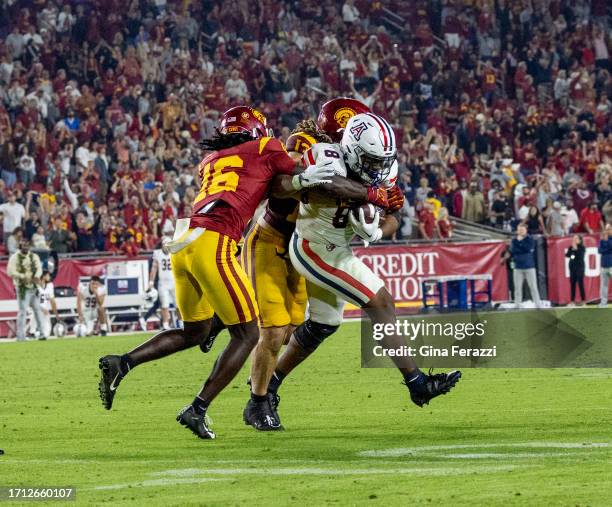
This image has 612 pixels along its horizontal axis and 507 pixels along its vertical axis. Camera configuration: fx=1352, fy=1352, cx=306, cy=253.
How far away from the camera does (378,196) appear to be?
873 centimetres

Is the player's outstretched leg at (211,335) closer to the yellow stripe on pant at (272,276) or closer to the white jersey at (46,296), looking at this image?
the yellow stripe on pant at (272,276)

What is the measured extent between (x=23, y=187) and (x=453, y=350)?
45.1 feet

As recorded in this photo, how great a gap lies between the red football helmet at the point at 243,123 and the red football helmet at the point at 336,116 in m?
0.92

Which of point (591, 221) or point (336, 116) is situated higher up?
point (591, 221)

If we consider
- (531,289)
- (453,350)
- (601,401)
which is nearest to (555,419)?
(601,401)

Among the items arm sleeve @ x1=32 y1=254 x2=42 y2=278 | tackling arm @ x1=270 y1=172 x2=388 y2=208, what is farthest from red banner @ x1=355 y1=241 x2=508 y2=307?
tackling arm @ x1=270 y1=172 x2=388 y2=208

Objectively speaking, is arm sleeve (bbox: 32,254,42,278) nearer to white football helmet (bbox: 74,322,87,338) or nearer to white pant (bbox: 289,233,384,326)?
white football helmet (bbox: 74,322,87,338)

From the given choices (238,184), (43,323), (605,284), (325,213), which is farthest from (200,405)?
(605,284)

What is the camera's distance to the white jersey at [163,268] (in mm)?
23500

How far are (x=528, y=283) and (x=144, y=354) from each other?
16.8m

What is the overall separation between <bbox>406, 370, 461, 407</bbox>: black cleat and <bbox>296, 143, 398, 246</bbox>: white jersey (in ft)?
3.84

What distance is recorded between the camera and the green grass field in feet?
20.6

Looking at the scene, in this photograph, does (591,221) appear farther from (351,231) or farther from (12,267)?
(351,231)

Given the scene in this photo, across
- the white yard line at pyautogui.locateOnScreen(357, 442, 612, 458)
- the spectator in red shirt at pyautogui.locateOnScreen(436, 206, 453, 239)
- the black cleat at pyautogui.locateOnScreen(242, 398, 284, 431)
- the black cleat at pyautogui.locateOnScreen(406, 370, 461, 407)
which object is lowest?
the white yard line at pyautogui.locateOnScreen(357, 442, 612, 458)
